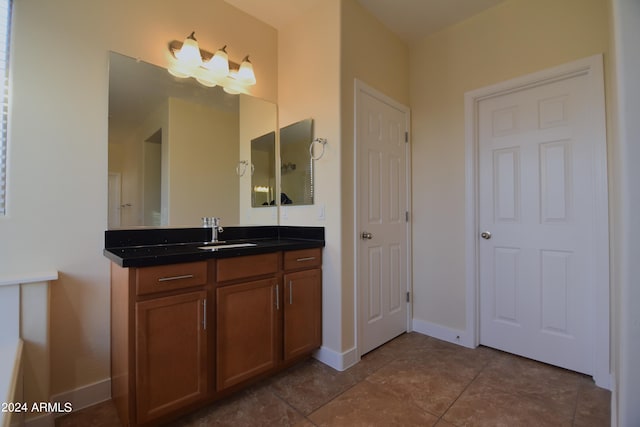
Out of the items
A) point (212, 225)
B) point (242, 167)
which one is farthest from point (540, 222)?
point (212, 225)

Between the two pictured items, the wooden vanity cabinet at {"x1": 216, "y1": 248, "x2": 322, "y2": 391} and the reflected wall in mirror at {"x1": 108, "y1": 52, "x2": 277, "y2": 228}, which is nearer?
the wooden vanity cabinet at {"x1": 216, "y1": 248, "x2": 322, "y2": 391}

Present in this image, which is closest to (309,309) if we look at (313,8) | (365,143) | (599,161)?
(365,143)

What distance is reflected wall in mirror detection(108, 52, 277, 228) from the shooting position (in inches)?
70.0

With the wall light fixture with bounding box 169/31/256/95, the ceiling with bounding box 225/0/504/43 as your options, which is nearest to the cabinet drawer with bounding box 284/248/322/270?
the wall light fixture with bounding box 169/31/256/95

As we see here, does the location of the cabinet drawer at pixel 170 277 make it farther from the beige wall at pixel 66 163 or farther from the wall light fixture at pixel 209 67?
the wall light fixture at pixel 209 67

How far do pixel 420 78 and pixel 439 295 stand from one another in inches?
76.9

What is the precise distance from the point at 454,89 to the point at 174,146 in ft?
7.40

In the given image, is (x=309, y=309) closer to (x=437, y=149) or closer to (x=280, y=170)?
(x=280, y=170)

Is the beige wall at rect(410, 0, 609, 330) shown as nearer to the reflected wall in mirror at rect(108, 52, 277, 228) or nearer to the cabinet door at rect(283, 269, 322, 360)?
the cabinet door at rect(283, 269, 322, 360)

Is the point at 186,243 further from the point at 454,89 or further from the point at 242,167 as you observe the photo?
the point at 454,89

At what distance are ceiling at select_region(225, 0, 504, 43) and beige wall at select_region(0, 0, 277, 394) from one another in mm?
885

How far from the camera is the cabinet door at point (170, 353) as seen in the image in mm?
1341

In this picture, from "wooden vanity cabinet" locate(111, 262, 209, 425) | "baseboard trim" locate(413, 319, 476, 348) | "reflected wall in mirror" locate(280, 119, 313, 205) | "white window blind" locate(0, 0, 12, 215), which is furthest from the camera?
"baseboard trim" locate(413, 319, 476, 348)

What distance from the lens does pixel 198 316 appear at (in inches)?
59.2
